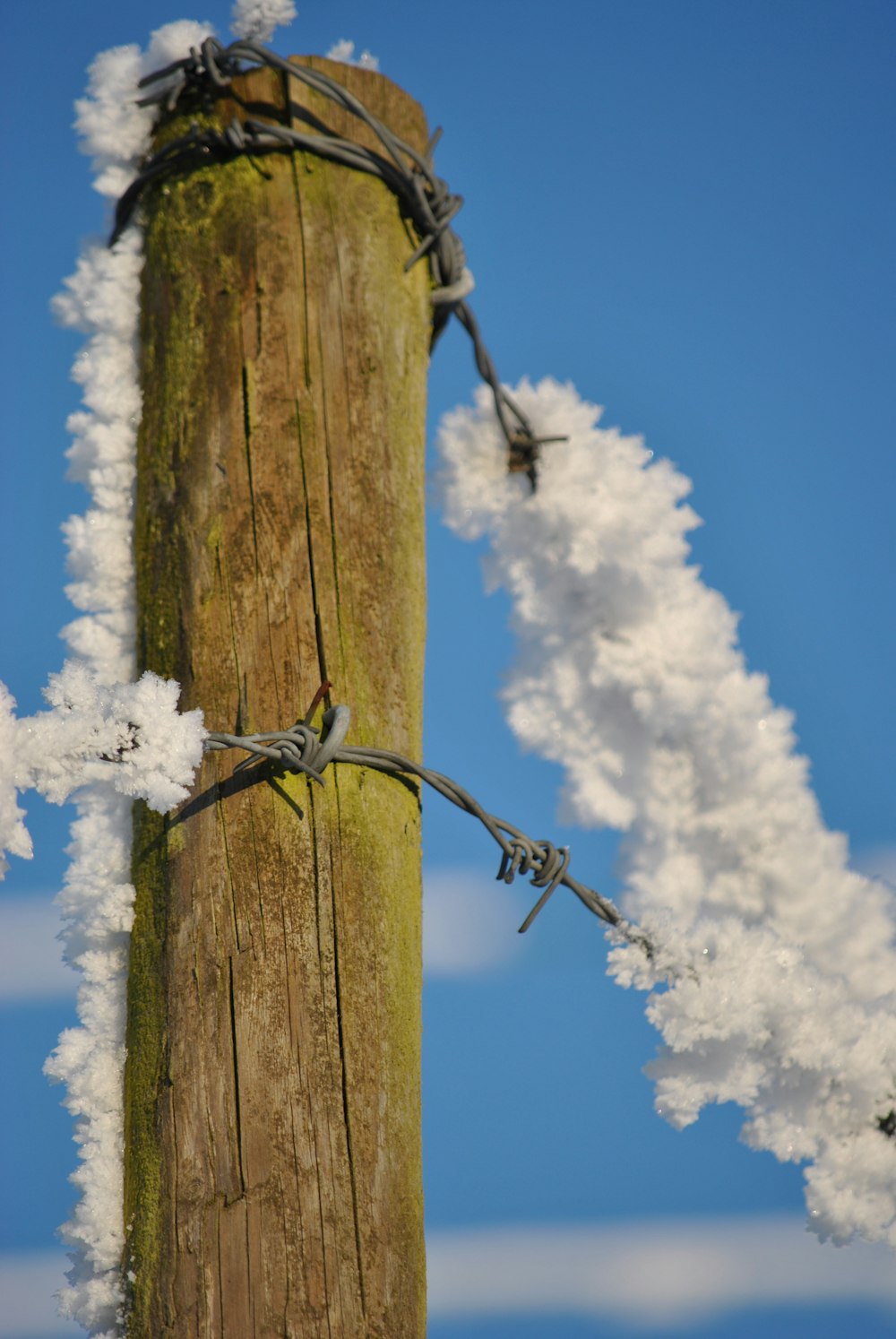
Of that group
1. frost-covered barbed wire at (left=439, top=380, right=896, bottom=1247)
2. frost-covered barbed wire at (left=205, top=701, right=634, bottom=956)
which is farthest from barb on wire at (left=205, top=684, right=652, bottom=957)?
frost-covered barbed wire at (left=439, top=380, right=896, bottom=1247)

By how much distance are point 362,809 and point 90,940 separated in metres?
0.49

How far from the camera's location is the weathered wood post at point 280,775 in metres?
1.55

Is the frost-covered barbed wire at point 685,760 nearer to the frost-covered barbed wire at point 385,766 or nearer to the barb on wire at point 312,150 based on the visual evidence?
the frost-covered barbed wire at point 385,766

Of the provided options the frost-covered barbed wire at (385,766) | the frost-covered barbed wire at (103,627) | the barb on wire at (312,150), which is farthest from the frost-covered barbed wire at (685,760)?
the frost-covered barbed wire at (103,627)

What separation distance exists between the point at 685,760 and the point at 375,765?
49.2 inches

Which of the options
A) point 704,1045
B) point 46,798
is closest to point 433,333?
point 46,798

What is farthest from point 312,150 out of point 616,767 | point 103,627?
point 616,767

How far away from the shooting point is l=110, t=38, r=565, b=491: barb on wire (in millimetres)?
1964

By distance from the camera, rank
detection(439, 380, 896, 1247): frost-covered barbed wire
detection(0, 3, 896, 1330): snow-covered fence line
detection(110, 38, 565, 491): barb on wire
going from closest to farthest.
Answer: detection(0, 3, 896, 1330): snow-covered fence line < detection(110, 38, 565, 491): barb on wire < detection(439, 380, 896, 1247): frost-covered barbed wire

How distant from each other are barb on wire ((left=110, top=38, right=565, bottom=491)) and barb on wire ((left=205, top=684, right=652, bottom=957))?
3.17 feet

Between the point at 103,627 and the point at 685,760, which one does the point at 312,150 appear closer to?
the point at 103,627

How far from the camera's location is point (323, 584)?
179 centimetres

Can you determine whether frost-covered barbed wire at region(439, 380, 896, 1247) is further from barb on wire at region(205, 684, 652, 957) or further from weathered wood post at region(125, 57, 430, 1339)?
weathered wood post at region(125, 57, 430, 1339)

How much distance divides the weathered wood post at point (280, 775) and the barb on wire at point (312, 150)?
0.03 metres
